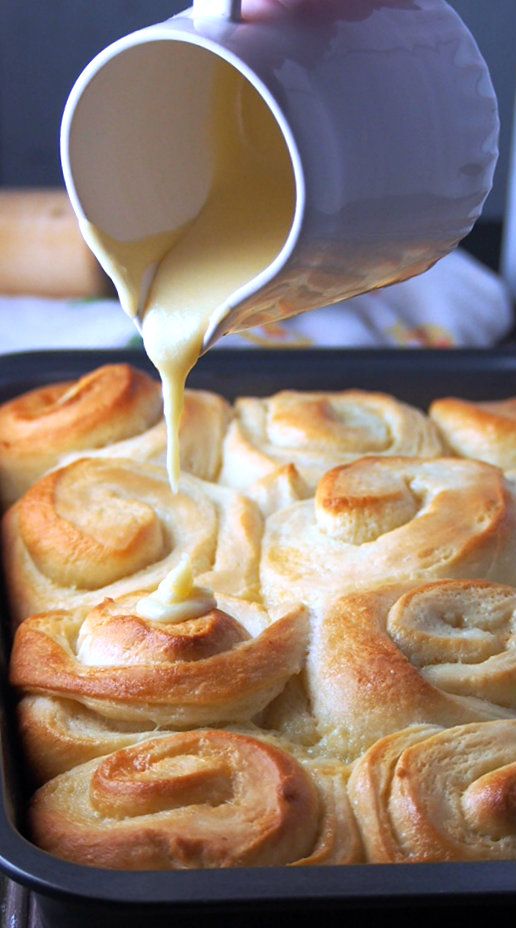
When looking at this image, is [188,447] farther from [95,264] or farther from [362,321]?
[95,264]

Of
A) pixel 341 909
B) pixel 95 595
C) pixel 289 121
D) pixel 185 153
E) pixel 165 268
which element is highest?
pixel 289 121

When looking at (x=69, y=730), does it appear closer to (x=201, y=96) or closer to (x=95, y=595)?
(x=95, y=595)

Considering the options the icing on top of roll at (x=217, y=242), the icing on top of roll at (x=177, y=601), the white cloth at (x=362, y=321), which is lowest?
the white cloth at (x=362, y=321)

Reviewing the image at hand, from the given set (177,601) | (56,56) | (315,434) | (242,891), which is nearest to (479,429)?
(315,434)

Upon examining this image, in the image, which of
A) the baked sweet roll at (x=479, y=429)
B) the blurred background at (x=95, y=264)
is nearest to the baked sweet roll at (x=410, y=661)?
the baked sweet roll at (x=479, y=429)

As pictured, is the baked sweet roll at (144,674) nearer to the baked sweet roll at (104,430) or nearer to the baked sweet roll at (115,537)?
the baked sweet roll at (115,537)

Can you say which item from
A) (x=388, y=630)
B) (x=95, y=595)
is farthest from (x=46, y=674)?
(x=388, y=630)

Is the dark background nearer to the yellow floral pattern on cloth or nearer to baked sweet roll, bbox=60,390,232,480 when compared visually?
the yellow floral pattern on cloth
